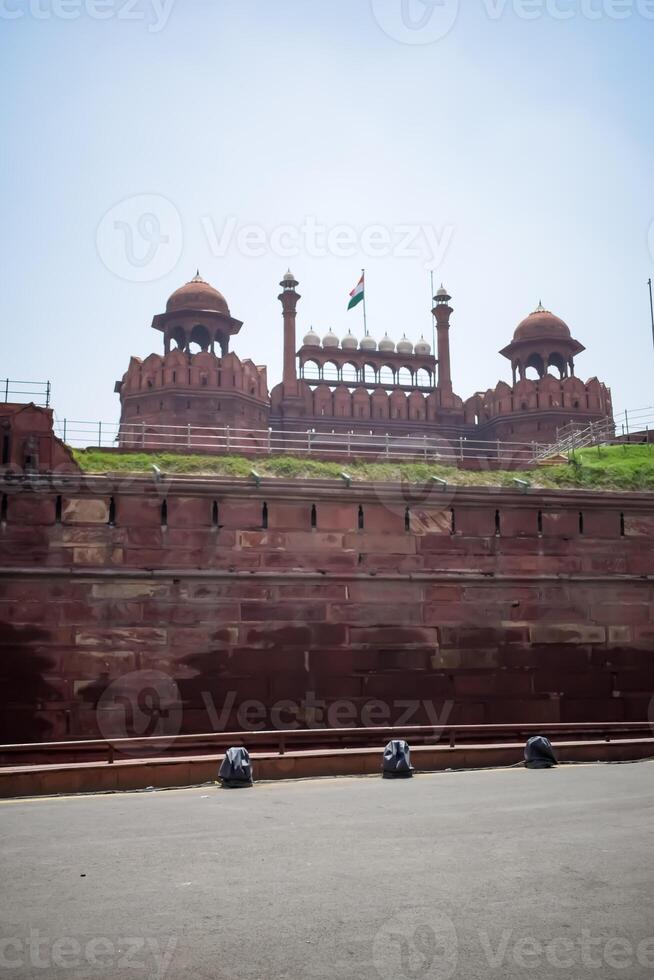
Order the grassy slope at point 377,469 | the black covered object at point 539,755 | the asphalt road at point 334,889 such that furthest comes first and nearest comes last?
1. the grassy slope at point 377,469
2. the black covered object at point 539,755
3. the asphalt road at point 334,889

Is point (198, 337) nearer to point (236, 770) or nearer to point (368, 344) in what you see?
point (368, 344)

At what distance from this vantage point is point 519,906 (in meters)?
5.60

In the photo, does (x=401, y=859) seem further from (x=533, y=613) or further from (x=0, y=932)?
(x=533, y=613)

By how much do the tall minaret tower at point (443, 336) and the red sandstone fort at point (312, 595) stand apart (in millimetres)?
18560

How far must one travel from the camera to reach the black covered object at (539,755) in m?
13.1

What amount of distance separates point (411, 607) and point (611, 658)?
4.44 metres

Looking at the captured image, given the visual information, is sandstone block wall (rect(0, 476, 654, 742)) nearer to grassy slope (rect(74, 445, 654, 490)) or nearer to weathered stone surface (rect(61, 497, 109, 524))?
weathered stone surface (rect(61, 497, 109, 524))

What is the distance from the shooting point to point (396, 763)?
483 inches

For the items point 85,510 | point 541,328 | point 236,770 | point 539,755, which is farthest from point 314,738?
point 541,328

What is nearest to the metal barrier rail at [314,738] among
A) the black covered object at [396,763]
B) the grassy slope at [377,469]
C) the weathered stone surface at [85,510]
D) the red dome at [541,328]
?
the black covered object at [396,763]

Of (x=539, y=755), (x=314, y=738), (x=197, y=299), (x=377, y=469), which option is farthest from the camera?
(x=197, y=299)

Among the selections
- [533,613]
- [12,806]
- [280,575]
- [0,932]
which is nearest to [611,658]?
[533,613]

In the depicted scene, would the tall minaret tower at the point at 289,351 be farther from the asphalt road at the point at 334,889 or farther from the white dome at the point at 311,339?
the asphalt road at the point at 334,889

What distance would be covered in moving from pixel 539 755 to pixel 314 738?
452cm
